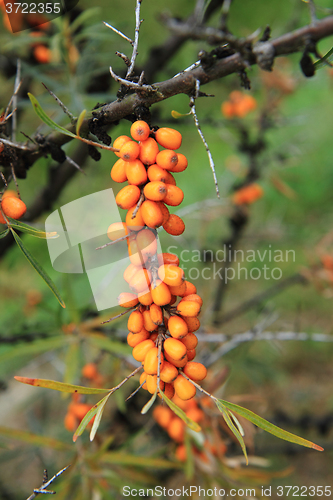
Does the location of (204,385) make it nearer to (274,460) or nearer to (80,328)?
(80,328)

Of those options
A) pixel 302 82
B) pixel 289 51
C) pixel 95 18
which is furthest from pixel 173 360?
pixel 95 18

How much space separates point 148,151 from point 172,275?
152 mm

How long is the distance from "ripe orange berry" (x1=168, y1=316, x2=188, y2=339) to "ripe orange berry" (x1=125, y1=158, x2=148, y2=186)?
172mm

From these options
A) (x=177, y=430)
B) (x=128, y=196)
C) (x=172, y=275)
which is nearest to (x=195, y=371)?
(x=172, y=275)

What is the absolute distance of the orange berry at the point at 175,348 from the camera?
1.23ft

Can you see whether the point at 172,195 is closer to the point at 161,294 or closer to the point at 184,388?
the point at 161,294

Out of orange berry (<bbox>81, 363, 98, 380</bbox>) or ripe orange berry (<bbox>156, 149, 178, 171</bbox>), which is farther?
orange berry (<bbox>81, 363, 98, 380</bbox>)

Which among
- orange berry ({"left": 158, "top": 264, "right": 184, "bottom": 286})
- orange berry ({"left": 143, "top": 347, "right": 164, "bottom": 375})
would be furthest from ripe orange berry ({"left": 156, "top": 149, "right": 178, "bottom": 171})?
orange berry ({"left": 143, "top": 347, "right": 164, "bottom": 375})

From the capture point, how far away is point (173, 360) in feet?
1.29

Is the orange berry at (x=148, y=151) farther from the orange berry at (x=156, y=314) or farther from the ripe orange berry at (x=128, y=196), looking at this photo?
the orange berry at (x=156, y=314)

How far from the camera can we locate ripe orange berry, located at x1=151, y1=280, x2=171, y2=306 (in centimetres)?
39

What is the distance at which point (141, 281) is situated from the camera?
0.40m

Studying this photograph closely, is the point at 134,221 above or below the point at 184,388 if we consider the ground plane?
above

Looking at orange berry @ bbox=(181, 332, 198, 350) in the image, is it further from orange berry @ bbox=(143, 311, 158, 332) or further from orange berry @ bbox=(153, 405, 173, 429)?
orange berry @ bbox=(153, 405, 173, 429)
